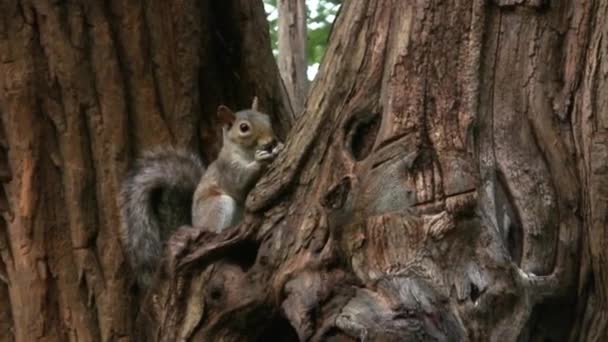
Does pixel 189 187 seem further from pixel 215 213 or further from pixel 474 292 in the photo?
pixel 474 292

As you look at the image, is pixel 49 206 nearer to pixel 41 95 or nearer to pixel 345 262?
pixel 41 95

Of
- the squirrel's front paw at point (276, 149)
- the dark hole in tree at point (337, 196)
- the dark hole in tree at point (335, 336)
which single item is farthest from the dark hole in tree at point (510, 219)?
the squirrel's front paw at point (276, 149)

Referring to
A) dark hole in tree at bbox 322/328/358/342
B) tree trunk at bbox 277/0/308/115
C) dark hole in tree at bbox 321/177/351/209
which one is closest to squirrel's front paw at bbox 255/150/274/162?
dark hole in tree at bbox 321/177/351/209

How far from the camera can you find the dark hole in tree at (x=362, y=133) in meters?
2.79

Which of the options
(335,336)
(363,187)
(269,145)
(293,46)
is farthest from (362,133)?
(293,46)

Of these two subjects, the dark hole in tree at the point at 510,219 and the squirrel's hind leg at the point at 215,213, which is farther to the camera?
the squirrel's hind leg at the point at 215,213

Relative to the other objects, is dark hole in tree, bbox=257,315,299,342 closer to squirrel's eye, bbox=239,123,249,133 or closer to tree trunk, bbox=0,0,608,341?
tree trunk, bbox=0,0,608,341

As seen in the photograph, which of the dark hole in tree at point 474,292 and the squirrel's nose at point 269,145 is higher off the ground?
the squirrel's nose at point 269,145

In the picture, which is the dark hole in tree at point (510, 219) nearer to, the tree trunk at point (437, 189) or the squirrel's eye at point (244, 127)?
the tree trunk at point (437, 189)

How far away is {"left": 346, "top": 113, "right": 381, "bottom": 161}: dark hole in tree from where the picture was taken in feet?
9.17

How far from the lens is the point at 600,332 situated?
9.05ft

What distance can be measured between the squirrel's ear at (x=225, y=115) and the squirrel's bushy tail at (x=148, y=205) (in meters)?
0.15

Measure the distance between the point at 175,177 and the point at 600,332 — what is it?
1360 mm

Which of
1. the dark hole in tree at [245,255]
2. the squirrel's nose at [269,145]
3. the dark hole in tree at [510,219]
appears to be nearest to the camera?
the dark hole in tree at [510,219]
